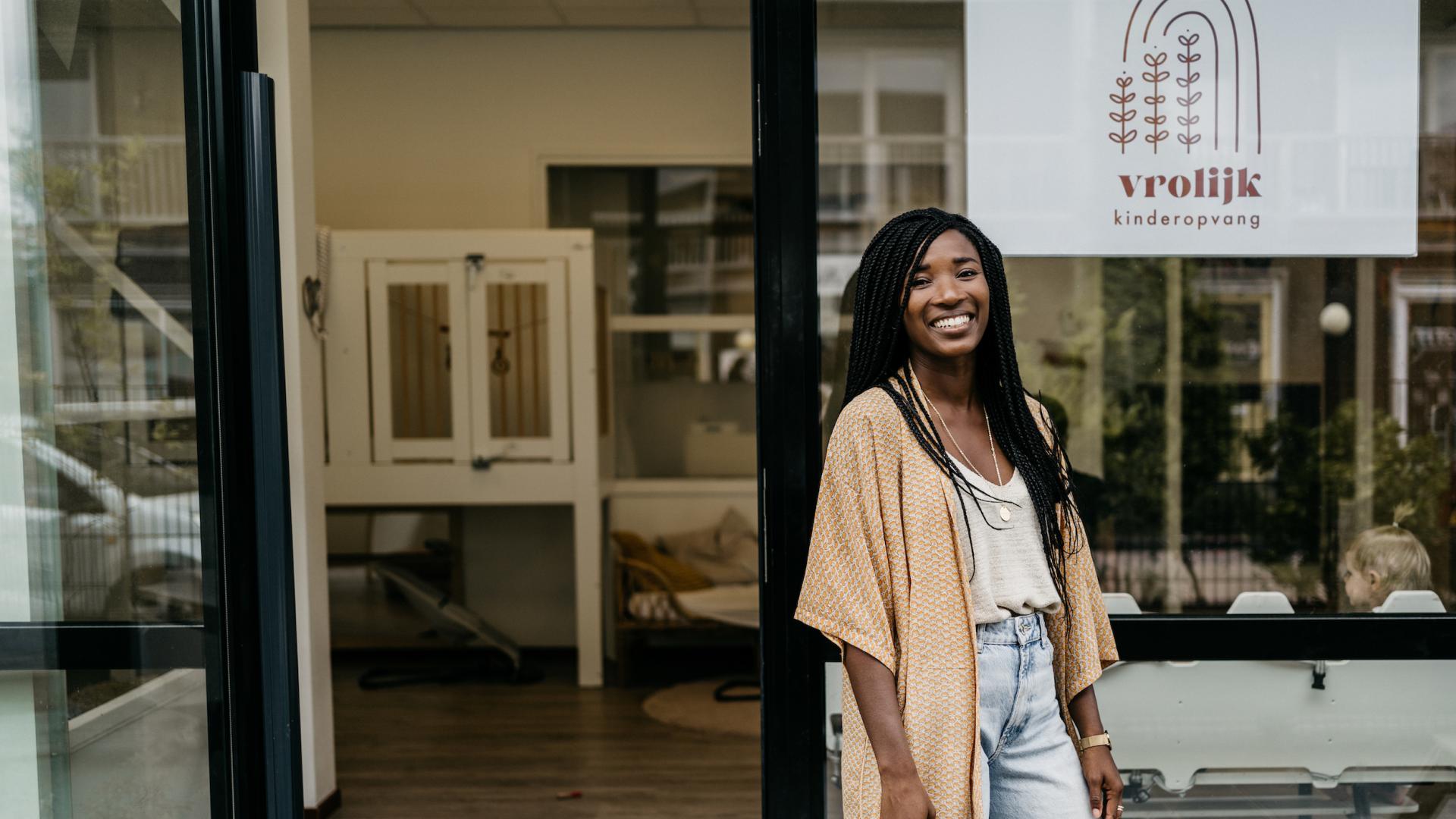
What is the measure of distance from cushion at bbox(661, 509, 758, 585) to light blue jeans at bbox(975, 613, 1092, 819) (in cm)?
423

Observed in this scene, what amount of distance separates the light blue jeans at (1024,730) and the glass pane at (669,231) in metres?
5.09

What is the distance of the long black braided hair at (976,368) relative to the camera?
169 cm

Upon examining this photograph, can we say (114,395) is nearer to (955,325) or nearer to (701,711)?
(955,325)

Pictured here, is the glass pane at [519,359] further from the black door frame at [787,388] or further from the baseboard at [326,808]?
the black door frame at [787,388]

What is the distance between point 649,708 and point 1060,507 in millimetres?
3557

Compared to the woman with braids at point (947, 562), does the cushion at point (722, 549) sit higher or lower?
lower

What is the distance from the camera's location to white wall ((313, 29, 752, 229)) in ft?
19.9

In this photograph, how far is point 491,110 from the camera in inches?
241

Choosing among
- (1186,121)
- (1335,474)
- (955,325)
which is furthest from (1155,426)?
(955,325)

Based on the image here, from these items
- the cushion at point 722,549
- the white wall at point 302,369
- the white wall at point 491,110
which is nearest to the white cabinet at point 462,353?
the white wall at point 491,110

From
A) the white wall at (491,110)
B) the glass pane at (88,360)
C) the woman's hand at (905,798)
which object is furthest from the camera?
the white wall at (491,110)

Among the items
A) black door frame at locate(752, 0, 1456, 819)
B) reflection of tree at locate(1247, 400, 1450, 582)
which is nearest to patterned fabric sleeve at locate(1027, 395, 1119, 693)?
black door frame at locate(752, 0, 1456, 819)

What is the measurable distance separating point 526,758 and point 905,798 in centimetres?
301

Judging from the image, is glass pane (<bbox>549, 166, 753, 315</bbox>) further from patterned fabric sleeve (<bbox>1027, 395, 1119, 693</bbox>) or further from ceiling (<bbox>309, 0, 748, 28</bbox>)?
patterned fabric sleeve (<bbox>1027, 395, 1119, 693</bbox>)
